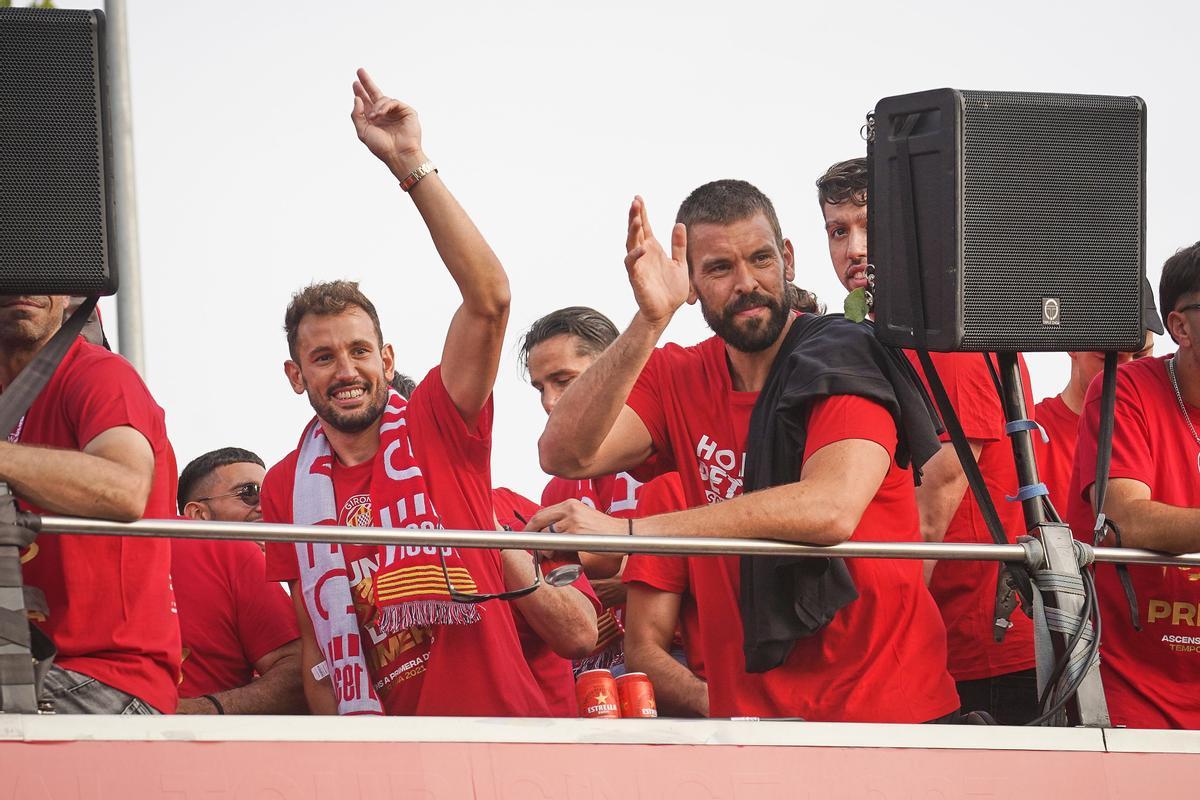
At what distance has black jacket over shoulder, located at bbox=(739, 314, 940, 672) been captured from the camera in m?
3.66

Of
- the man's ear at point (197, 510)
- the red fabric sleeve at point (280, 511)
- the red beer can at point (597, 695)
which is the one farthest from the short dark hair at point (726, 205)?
the man's ear at point (197, 510)

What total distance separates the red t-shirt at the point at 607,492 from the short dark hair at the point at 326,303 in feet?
2.66

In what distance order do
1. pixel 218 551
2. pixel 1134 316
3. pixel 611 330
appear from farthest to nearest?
pixel 611 330
pixel 218 551
pixel 1134 316

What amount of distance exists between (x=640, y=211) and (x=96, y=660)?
1.65 m

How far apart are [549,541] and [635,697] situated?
3.10ft

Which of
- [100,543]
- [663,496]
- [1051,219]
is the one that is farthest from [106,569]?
[1051,219]

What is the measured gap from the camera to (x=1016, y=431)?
3635mm

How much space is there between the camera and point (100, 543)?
3525mm

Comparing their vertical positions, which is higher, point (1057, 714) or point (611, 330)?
point (611, 330)

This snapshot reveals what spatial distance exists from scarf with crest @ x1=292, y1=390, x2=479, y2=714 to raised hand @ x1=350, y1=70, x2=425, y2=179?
785mm

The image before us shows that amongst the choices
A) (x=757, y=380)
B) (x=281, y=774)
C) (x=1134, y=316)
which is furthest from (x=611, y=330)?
(x=281, y=774)

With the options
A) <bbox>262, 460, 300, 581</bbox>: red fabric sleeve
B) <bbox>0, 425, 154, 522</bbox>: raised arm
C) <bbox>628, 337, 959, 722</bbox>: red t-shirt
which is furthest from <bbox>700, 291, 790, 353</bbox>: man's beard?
<bbox>0, 425, 154, 522</bbox>: raised arm

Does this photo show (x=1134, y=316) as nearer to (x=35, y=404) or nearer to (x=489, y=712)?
(x=489, y=712)

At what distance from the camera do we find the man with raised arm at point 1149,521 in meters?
3.83
